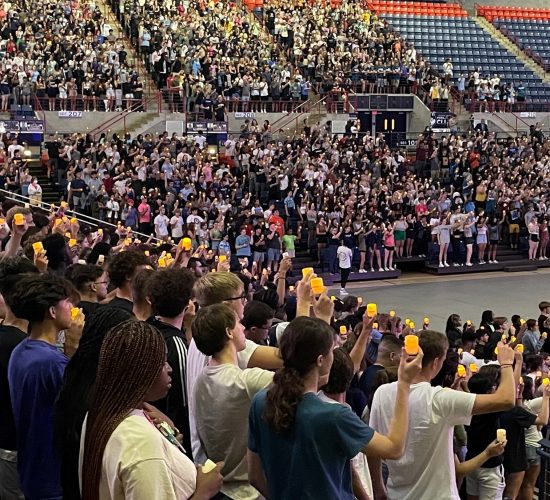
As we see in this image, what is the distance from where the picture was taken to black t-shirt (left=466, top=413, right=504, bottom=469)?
536cm

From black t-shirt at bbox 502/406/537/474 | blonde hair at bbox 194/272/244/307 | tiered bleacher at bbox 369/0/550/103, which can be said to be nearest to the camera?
blonde hair at bbox 194/272/244/307

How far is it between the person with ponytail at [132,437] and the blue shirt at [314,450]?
47 cm

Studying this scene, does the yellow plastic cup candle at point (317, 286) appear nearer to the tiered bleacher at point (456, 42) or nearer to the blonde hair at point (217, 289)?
the blonde hair at point (217, 289)

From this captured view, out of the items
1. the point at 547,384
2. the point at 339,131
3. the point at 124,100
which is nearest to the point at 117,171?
the point at 124,100

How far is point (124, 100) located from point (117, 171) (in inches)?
212

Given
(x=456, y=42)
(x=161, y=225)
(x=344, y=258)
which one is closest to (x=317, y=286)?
(x=161, y=225)

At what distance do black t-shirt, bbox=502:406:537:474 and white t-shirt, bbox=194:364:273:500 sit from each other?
2.86 m

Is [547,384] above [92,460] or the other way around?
the other way around

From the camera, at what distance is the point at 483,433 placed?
17.6 feet

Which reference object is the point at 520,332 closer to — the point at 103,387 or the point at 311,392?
the point at 311,392

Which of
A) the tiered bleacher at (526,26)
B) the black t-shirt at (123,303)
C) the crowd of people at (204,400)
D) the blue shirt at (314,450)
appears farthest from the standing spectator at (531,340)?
the tiered bleacher at (526,26)

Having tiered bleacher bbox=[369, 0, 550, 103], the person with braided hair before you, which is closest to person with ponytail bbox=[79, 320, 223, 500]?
the person with braided hair

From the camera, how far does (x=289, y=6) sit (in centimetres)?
3080

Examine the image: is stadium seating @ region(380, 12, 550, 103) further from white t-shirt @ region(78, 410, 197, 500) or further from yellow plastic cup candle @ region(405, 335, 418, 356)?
white t-shirt @ region(78, 410, 197, 500)
